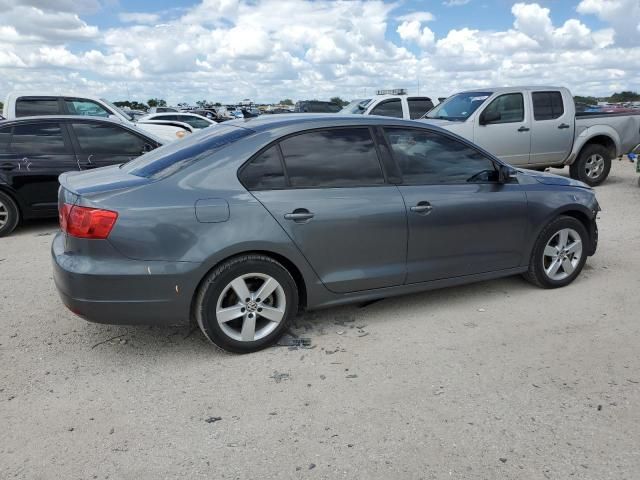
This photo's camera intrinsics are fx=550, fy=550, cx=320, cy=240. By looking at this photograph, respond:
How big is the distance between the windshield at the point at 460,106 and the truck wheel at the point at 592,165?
2.40 meters

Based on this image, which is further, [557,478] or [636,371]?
[636,371]

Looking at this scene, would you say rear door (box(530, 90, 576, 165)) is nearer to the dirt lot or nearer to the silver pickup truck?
the silver pickup truck

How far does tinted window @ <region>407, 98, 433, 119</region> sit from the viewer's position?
568 inches

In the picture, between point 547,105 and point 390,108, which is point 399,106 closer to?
point 390,108

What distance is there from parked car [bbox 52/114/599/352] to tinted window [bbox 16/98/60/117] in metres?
7.60

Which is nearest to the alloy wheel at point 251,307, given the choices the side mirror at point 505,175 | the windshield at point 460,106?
the side mirror at point 505,175

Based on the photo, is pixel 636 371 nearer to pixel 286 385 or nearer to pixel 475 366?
pixel 475 366

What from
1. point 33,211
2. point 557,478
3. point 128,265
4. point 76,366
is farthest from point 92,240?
point 33,211

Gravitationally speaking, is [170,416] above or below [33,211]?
below

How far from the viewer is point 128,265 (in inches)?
135

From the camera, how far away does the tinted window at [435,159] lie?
428cm

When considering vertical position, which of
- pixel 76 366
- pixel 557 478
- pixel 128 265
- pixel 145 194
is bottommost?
pixel 557 478

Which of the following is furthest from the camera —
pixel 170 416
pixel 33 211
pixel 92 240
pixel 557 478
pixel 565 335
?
pixel 33 211

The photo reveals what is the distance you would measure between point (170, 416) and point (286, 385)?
0.72 metres
